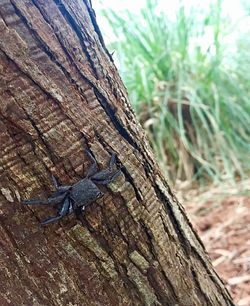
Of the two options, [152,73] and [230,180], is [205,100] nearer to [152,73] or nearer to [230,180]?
[152,73]

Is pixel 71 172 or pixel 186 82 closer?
pixel 71 172

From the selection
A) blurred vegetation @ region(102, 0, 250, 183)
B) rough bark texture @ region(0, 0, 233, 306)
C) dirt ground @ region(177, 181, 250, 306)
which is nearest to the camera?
rough bark texture @ region(0, 0, 233, 306)

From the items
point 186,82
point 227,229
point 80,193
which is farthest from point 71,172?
point 186,82

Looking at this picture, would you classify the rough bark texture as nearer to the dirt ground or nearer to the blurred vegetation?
the dirt ground

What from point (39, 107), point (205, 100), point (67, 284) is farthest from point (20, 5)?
point (205, 100)

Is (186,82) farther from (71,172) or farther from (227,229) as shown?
(71,172)

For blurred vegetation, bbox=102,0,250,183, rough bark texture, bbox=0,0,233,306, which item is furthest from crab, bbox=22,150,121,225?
blurred vegetation, bbox=102,0,250,183

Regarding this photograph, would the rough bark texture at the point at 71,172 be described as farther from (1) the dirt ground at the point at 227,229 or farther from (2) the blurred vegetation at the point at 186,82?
(2) the blurred vegetation at the point at 186,82
